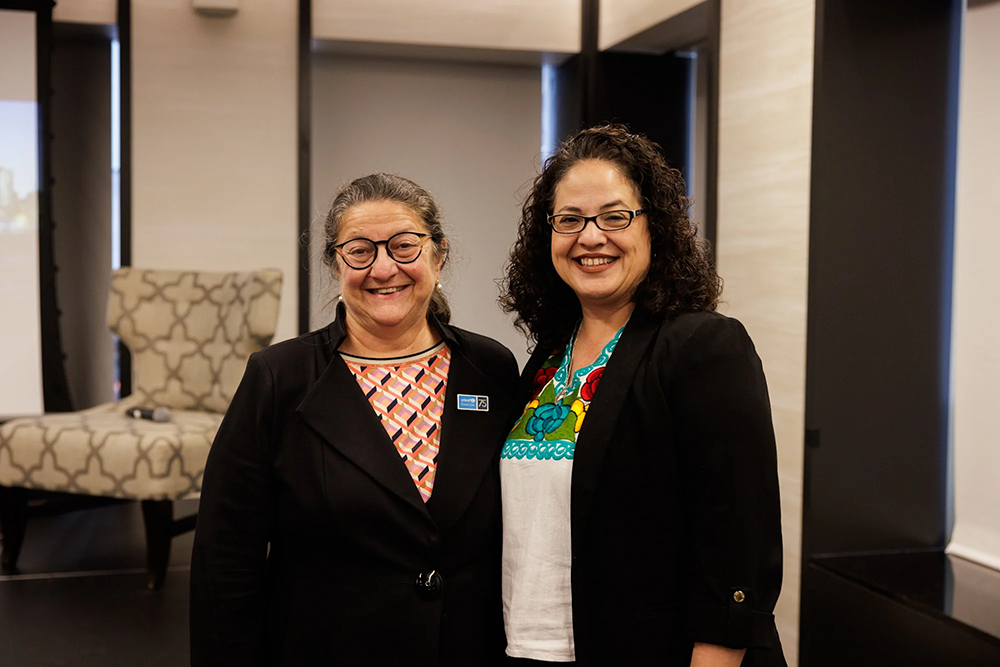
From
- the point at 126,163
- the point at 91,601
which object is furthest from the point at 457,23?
the point at 91,601

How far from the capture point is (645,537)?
149 centimetres

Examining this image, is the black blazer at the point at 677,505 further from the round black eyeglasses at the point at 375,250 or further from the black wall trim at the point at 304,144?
the black wall trim at the point at 304,144

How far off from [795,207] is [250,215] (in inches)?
115

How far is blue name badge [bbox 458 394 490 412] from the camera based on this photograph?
1708 millimetres

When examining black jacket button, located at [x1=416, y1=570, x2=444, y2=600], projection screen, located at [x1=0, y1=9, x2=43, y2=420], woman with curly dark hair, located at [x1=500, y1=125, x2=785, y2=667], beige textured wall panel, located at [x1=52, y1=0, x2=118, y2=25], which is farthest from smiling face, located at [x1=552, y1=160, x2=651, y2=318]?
beige textured wall panel, located at [x1=52, y1=0, x2=118, y2=25]

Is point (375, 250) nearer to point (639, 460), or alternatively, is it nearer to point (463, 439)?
point (463, 439)

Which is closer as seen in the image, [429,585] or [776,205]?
[429,585]

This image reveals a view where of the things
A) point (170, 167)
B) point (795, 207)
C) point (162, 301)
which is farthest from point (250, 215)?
point (795, 207)

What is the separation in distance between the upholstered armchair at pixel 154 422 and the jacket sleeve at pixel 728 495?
105 inches

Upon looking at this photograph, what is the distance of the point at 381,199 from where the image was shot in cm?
172

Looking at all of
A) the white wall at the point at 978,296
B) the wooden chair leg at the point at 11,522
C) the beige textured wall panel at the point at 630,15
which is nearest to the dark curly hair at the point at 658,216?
the white wall at the point at 978,296

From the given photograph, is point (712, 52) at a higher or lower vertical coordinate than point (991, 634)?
higher

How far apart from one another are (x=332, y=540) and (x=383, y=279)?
0.45 m

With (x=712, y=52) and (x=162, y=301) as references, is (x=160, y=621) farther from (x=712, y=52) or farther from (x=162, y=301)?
(x=712, y=52)
